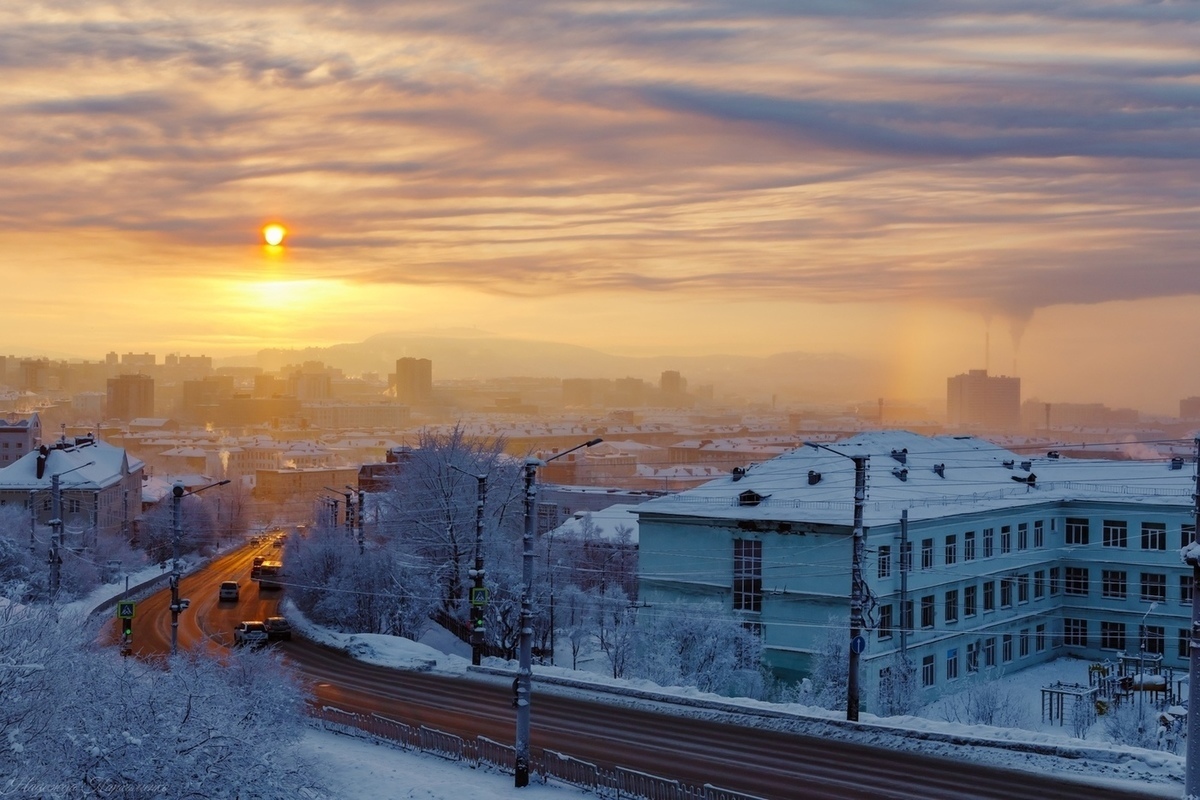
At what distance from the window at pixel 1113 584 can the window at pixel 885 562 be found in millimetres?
15526

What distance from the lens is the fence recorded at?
24.4 m

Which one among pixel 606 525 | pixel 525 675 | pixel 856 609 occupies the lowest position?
pixel 606 525

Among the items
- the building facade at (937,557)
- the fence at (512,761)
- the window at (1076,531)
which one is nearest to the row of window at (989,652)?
the building facade at (937,557)

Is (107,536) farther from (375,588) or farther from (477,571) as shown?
(477,571)

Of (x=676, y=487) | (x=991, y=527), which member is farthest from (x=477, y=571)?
(x=676, y=487)

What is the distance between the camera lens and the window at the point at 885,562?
45.4m

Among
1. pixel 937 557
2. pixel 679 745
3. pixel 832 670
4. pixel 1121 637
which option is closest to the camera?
pixel 679 745

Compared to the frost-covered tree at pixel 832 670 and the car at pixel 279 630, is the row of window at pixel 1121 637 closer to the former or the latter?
the frost-covered tree at pixel 832 670

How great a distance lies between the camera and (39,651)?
2122 centimetres

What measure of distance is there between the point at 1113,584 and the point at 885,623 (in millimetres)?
15961

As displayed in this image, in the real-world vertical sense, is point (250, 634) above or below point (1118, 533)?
below

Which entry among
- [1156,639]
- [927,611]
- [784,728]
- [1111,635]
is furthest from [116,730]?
[1111,635]

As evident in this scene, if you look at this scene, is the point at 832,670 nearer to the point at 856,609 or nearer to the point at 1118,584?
the point at 856,609

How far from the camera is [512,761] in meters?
28.0
